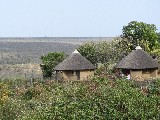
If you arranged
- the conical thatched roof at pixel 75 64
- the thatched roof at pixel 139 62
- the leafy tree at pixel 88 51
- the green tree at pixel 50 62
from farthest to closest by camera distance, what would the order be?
the leafy tree at pixel 88 51, the green tree at pixel 50 62, the conical thatched roof at pixel 75 64, the thatched roof at pixel 139 62

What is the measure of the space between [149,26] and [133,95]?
42431mm

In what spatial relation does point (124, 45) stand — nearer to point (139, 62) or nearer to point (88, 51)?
point (88, 51)

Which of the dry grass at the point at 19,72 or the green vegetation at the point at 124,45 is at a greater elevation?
the green vegetation at the point at 124,45

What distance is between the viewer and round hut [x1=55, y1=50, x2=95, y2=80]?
44.7 metres

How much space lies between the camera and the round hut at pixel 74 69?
44.7m

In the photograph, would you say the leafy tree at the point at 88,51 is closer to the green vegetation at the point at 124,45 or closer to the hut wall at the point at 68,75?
the green vegetation at the point at 124,45

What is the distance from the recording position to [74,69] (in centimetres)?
4459

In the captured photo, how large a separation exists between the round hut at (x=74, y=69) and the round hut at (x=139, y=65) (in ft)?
11.4

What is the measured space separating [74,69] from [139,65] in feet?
20.6

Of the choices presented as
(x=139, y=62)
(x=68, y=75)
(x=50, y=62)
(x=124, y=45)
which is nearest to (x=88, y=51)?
(x=124, y=45)

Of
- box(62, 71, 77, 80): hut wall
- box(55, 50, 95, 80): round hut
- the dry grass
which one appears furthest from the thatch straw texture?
the dry grass

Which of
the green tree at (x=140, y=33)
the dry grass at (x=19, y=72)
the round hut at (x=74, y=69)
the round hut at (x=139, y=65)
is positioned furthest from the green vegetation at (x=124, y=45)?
the round hut at (x=139, y=65)

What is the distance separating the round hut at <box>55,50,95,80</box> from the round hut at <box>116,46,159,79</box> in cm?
347

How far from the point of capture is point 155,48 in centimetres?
5622
